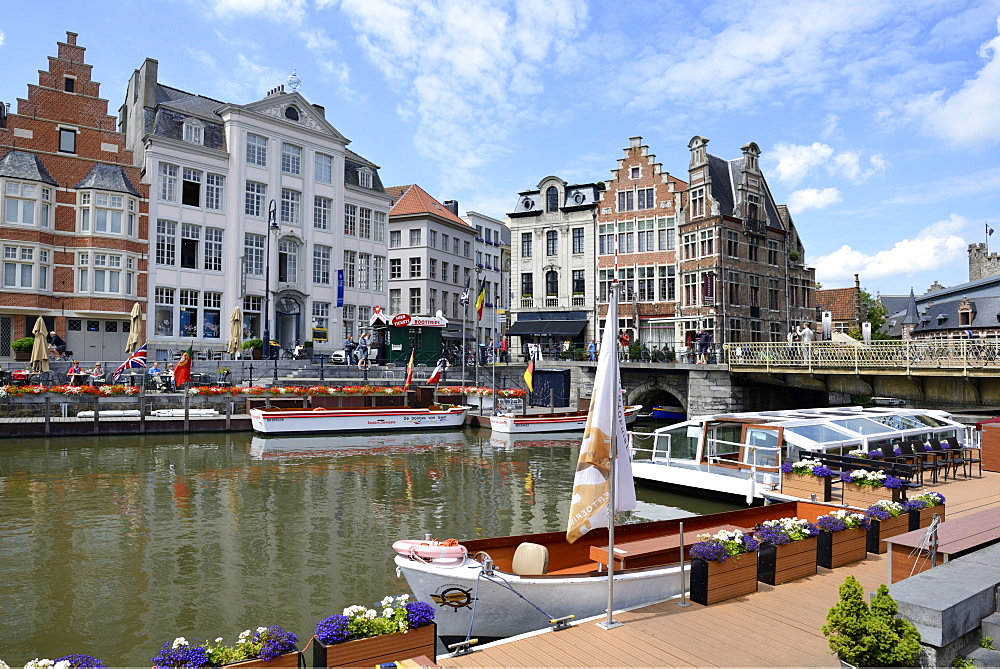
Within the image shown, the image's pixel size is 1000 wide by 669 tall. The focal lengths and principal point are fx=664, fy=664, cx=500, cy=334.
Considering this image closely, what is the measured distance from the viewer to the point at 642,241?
1873 inches

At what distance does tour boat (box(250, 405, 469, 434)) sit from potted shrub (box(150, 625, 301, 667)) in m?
23.1

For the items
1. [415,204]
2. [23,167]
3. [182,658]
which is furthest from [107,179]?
[182,658]

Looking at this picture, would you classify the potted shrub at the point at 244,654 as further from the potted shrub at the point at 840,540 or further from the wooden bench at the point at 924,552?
the potted shrub at the point at 840,540

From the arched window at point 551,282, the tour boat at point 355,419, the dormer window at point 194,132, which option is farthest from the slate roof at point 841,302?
the dormer window at point 194,132

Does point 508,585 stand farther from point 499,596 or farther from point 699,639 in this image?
point 699,639

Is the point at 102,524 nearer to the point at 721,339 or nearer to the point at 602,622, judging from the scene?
the point at 602,622

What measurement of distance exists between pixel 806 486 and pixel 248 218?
127 ft

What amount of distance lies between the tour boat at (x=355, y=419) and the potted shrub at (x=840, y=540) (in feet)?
73.7

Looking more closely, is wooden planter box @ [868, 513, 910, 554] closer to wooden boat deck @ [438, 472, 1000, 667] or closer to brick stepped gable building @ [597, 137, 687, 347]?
wooden boat deck @ [438, 472, 1000, 667]

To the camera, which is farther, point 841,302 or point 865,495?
point 841,302

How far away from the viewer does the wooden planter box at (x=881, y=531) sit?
962 centimetres

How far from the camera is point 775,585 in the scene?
8.21 m

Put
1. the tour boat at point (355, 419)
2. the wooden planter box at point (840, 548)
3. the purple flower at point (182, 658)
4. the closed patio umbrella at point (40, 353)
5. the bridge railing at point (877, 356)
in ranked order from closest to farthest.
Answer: the purple flower at point (182, 658) → the wooden planter box at point (840, 548) → the bridge railing at point (877, 356) → the tour boat at point (355, 419) → the closed patio umbrella at point (40, 353)

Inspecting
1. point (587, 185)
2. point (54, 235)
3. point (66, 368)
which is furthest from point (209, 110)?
point (587, 185)
